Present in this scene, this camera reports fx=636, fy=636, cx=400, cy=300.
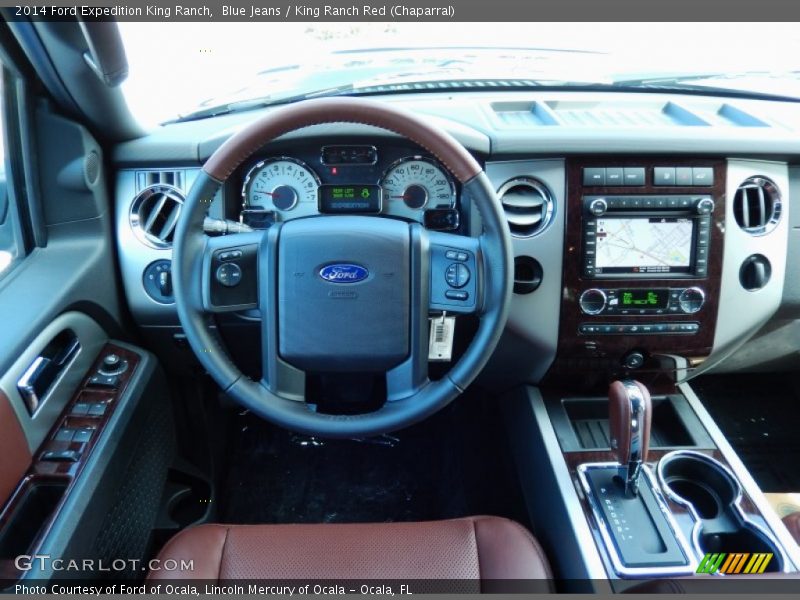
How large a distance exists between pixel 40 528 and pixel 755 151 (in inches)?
75.5

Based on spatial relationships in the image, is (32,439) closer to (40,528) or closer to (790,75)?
(40,528)

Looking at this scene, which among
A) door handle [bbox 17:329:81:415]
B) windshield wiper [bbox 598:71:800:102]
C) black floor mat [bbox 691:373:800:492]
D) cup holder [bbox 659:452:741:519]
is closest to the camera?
door handle [bbox 17:329:81:415]

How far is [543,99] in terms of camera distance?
2.00 meters

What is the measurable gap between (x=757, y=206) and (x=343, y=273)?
1172 mm

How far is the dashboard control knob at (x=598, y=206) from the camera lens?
5.47 ft

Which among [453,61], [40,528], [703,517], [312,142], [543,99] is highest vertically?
[453,61]

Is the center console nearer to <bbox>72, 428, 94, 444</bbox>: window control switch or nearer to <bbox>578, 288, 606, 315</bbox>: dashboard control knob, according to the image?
<bbox>578, 288, 606, 315</bbox>: dashboard control knob

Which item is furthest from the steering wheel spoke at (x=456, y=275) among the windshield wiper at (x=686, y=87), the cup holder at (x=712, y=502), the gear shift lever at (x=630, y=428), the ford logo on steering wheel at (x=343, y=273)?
the windshield wiper at (x=686, y=87)

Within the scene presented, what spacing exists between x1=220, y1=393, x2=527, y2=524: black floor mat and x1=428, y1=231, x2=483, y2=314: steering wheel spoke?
2.64 ft

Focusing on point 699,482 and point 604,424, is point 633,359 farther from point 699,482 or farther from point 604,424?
point 699,482

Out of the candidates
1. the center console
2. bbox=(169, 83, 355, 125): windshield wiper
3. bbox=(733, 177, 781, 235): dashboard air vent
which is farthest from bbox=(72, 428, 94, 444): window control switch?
bbox=(733, 177, 781, 235): dashboard air vent

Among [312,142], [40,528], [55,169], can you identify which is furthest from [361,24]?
[40,528]

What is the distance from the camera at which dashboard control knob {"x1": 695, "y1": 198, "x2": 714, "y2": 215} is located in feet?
5.48

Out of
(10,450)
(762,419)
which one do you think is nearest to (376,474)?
(10,450)
